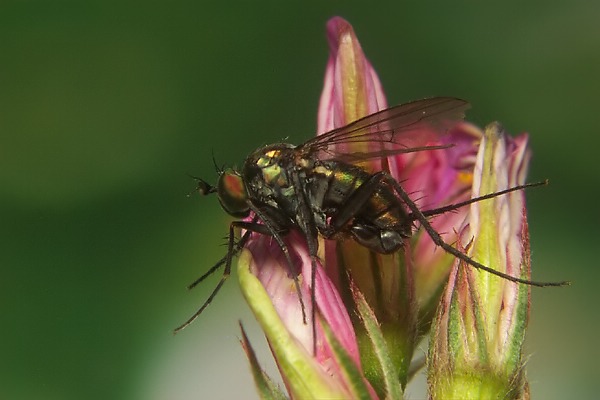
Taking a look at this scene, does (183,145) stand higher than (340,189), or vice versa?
(340,189)

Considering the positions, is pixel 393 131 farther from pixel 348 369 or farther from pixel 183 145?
pixel 183 145

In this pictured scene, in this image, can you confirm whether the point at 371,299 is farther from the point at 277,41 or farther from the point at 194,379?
the point at 277,41

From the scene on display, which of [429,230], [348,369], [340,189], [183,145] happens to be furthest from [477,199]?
[183,145]

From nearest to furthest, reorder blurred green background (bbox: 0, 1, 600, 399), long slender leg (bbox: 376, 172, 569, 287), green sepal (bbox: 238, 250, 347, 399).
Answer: green sepal (bbox: 238, 250, 347, 399)
long slender leg (bbox: 376, 172, 569, 287)
blurred green background (bbox: 0, 1, 600, 399)

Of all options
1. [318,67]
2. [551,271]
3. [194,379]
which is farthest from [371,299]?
[318,67]

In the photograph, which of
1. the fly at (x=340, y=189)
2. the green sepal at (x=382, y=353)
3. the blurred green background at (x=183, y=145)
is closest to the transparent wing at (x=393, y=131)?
the fly at (x=340, y=189)

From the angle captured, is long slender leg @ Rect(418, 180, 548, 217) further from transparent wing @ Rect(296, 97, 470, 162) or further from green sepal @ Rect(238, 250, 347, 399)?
green sepal @ Rect(238, 250, 347, 399)

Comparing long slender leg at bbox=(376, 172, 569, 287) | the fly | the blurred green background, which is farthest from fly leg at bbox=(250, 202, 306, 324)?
the blurred green background

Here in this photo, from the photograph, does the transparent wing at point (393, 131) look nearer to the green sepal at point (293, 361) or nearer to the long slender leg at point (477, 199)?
the long slender leg at point (477, 199)
